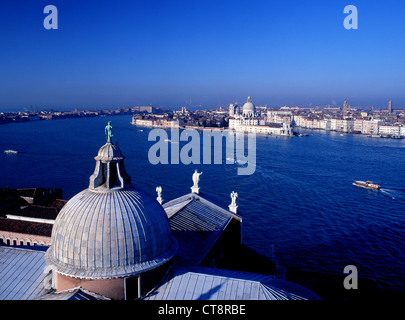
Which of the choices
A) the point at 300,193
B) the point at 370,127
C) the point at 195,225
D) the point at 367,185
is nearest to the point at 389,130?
the point at 370,127

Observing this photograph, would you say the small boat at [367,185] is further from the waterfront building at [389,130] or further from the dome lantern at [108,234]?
the waterfront building at [389,130]

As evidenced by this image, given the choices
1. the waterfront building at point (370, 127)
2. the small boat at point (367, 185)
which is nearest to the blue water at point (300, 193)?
the small boat at point (367, 185)

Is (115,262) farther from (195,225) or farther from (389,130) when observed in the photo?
(389,130)

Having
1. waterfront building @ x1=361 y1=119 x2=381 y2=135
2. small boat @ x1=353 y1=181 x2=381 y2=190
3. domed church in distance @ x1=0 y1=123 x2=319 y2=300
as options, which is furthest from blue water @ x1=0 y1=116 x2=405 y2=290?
waterfront building @ x1=361 y1=119 x2=381 y2=135

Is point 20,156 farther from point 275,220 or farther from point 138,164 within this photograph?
point 275,220

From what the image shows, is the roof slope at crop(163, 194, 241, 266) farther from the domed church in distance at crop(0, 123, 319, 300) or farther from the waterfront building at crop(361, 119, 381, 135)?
the waterfront building at crop(361, 119, 381, 135)

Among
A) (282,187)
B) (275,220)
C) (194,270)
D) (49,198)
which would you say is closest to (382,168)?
(282,187)
